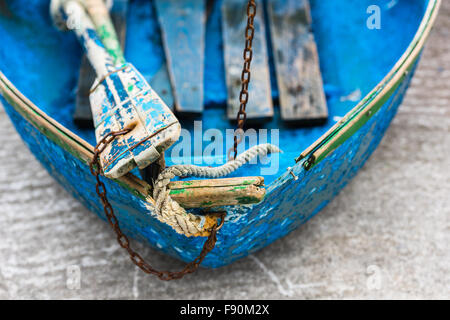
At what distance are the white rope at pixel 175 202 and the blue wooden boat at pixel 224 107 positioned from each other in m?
0.05

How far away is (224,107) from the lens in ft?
8.09

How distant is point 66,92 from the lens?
98.1 inches

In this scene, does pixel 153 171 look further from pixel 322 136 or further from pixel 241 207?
pixel 322 136

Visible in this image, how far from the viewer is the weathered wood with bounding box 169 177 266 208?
147 cm

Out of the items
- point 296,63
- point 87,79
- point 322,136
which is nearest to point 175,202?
point 322,136

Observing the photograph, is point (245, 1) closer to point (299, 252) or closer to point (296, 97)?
point (296, 97)

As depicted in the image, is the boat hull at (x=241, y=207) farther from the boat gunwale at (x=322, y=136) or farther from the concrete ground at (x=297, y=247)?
the concrete ground at (x=297, y=247)

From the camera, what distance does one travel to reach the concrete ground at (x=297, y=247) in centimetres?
219

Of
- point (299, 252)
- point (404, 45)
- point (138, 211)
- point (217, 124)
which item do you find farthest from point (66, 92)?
point (404, 45)

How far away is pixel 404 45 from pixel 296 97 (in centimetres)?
Result: 64

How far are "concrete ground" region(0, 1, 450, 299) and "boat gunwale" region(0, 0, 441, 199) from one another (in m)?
0.76

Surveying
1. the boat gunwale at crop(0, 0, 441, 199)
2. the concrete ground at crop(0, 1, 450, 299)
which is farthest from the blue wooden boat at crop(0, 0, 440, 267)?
the concrete ground at crop(0, 1, 450, 299)

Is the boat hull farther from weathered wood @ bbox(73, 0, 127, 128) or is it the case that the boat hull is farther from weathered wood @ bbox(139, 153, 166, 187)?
weathered wood @ bbox(73, 0, 127, 128)

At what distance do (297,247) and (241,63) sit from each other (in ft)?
3.37
